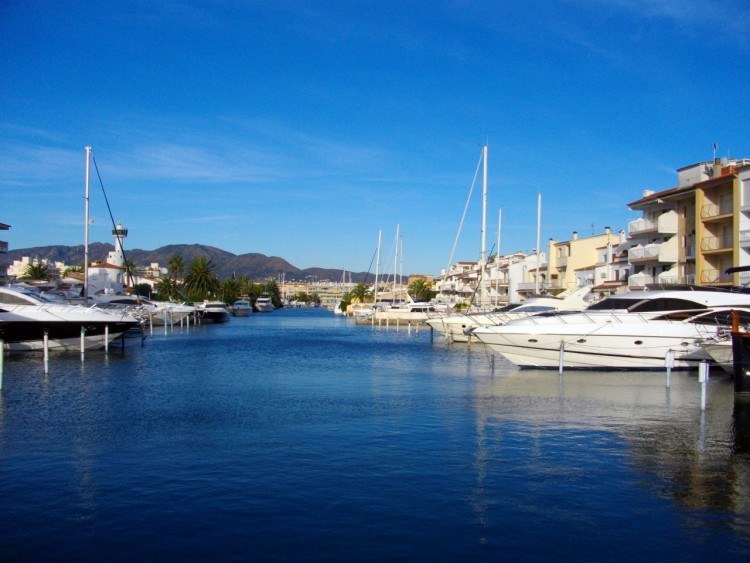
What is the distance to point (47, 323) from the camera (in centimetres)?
3962

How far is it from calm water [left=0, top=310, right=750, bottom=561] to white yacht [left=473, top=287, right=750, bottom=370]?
361 cm

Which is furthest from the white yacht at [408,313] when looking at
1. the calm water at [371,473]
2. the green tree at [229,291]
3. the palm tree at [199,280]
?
the green tree at [229,291]

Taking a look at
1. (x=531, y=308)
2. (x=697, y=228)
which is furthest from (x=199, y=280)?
(x=697, y=228)

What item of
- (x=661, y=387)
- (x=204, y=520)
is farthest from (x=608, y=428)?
(x=204, y=520)

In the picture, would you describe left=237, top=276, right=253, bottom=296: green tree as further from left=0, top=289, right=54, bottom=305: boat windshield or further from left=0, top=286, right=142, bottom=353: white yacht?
left=0, top=289, right=54, bottom=305: boat windshield

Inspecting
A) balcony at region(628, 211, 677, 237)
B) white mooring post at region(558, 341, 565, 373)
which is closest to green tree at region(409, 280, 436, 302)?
balcony at region(628, 211, 677, 237)

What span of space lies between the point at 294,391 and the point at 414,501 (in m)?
14.8

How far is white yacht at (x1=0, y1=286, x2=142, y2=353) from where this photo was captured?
1534 inches

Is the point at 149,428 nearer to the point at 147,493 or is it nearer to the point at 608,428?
the point at 147,493

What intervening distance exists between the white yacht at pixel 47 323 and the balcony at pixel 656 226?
1549 inches

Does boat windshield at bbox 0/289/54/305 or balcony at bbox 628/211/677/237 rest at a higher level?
→ balcony at bbox 628/211/677/237

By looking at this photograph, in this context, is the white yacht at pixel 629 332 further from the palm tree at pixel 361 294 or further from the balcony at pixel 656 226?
the palm tree at pixel 361 294

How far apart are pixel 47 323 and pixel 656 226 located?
147 feet

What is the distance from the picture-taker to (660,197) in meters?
54.6
